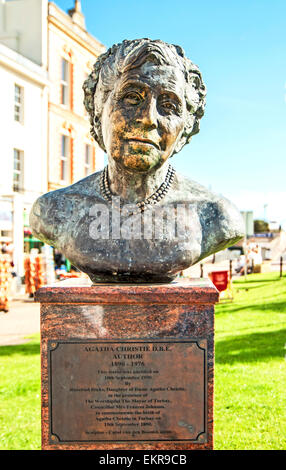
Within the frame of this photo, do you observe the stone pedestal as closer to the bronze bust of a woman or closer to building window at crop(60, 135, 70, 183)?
the bronze bust of a woman

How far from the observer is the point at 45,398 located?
8.64 feet

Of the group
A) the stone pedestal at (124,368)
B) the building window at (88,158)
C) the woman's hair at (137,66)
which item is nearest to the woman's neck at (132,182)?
the woman's hair at (137,66)

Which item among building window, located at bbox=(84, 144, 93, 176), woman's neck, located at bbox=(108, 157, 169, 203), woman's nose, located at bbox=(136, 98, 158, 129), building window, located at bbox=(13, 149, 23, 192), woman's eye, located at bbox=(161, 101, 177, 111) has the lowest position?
woman's neck, located at bbox=(108, 157, 169, 203)

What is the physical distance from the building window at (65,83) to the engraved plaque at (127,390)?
17.2m

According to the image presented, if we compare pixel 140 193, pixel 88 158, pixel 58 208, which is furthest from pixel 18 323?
pixel 88 158

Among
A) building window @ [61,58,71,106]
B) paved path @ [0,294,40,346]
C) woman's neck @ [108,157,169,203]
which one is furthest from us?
building window @ [61,58,71,106]

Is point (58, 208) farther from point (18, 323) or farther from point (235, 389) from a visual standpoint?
Result: point (18, 323)

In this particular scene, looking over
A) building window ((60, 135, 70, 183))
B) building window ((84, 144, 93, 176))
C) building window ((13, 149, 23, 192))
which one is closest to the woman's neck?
building window ((13, 149, 23, 192))

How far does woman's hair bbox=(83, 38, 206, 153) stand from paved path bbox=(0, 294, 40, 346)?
18.8 feet

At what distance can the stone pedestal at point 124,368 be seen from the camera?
2619 mm

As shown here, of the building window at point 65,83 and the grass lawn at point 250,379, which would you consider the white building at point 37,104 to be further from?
the grass lawn at point 250,379

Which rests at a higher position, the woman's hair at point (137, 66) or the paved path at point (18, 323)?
the woman's hair at point (137, 66)

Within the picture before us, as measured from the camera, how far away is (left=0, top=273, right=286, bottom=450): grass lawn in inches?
175
